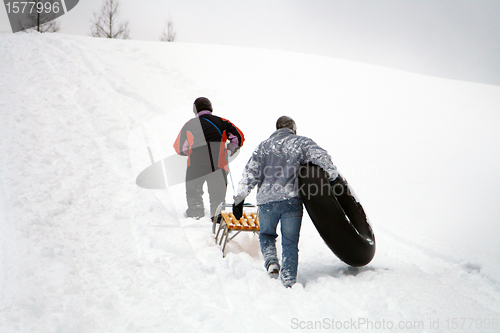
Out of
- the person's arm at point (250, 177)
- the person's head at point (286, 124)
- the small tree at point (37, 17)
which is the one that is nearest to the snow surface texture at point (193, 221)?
the person's arm at point (250, 177)

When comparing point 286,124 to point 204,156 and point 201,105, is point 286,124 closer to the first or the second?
point 204,156

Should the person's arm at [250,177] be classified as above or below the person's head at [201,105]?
below

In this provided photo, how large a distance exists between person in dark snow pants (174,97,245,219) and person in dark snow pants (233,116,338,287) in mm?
1668

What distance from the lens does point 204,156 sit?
4.72m

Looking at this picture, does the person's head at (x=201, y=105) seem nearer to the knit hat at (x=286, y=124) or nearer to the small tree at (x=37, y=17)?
the knit hat at (x=286, y=124)

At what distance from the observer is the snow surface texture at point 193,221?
2.40m

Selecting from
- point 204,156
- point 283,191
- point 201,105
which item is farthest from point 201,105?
point 283,191

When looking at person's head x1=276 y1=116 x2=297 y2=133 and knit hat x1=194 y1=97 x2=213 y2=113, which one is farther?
knit hat x1=194 y1=97 x2=213 y2=113

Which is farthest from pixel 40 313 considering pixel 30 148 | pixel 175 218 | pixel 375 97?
pixel 375 97

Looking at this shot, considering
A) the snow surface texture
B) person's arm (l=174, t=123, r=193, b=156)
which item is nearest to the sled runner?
the snow surface texture

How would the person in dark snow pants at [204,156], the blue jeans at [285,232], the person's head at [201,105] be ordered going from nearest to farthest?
the blue jeans at [285,232] → the person in dark snow pants at [204,156] → the person's head at [201,105]

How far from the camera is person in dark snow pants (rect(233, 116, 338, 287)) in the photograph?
9.69 ft

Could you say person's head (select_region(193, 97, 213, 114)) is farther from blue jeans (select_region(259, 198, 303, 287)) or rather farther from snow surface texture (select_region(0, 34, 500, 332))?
blue jeans (select_region(259, 198, 303, 287))

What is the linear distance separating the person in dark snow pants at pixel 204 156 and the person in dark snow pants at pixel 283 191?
1668 mm
